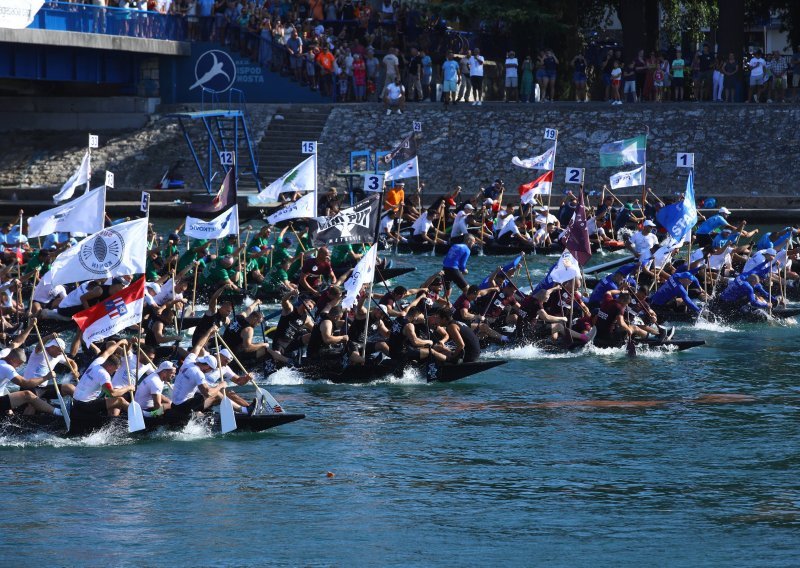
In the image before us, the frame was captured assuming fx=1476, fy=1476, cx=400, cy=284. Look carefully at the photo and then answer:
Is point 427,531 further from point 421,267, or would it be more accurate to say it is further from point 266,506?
point 421,267

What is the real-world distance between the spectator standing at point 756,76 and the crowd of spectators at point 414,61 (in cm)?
4

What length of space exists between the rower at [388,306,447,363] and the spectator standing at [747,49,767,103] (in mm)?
25868

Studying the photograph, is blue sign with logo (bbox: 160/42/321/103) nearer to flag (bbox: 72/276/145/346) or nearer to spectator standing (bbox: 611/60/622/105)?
spectator standing (bbox: 611/60/622/105)

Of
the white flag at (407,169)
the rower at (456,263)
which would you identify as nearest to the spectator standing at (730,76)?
the white flag at (407,169)

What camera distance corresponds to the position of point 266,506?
53.9 ft

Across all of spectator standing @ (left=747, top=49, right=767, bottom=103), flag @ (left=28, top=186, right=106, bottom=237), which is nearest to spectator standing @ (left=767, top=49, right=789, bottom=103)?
spectator standing @ (left=747, top=49, right=767, bottom=103)

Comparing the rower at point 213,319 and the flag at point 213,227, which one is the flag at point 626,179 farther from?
the rower at point 213,319

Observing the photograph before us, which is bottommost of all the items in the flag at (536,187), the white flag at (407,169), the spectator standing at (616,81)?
the flag at (536,187)

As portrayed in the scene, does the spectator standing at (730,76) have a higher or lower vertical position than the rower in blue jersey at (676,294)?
higher

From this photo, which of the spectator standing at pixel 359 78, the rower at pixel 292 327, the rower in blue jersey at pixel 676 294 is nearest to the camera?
the rower at pixel 292 327

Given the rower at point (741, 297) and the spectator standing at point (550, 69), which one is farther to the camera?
the spectator standing at point (550, 69)

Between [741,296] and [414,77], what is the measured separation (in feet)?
72.7

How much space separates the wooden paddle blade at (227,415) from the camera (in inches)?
739

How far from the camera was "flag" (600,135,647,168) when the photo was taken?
114ft
